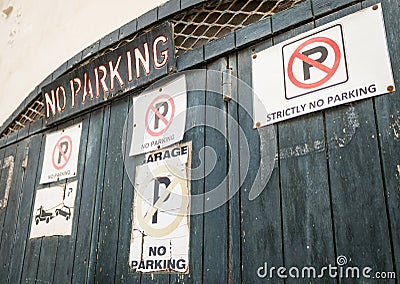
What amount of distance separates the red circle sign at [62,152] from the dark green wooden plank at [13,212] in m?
0.29

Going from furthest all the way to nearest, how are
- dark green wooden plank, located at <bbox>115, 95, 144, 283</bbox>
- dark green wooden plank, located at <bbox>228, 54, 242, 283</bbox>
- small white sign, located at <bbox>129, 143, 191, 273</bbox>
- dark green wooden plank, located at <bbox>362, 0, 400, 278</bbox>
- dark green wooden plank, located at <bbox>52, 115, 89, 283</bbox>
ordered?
dark green wooden plank, located at <bbox>52, 115, 89, 283</bbox> < dark green wooden plank, located at <bbox>115, 95, 144, 283</bbox> < small white sign, located at <bbox>129, 143, 191, 273</bbox> < dark green wooden plank, located at <bbox>228, 54, 242, 283</bbox> < dark green wooden plank, located at <bbox>362, 0, 400, 278</bbox>

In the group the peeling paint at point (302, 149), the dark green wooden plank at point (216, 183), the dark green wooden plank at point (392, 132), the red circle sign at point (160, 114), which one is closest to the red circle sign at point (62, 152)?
the red circle sign at point (160, 114)

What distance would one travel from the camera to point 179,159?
126cm

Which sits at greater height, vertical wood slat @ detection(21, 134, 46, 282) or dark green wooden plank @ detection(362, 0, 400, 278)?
dark green wooden plank @ detection(362, 0, 400, 278)

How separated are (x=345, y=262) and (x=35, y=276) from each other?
1369 millimetres

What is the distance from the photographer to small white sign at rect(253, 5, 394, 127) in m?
0.92

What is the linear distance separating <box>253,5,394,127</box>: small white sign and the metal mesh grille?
191 mm

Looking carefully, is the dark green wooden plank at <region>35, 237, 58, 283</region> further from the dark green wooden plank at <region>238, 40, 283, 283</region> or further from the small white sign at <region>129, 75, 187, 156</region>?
the dark green wooden plank at <region>238, 40, 283, 283</region>

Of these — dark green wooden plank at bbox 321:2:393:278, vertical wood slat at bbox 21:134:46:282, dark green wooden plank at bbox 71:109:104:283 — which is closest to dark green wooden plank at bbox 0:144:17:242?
vertical wood slat at bbox 21:134:46:282

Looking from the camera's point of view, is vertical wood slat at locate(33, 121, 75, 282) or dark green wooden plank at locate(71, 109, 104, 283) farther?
vertical wood slat at locate(33, 121, 75, 282)

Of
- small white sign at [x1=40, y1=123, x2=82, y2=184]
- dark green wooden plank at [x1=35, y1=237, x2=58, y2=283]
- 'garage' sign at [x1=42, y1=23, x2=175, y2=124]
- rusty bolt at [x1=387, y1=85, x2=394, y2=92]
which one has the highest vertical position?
'garage' sign at [x1=42, y1=23, x2=175, y2=124]

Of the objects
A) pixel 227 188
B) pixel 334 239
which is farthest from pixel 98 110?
pixel 334 239

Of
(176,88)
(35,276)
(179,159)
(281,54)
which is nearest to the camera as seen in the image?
(281,54)

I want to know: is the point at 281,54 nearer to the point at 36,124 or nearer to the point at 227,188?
the point at 227,188
